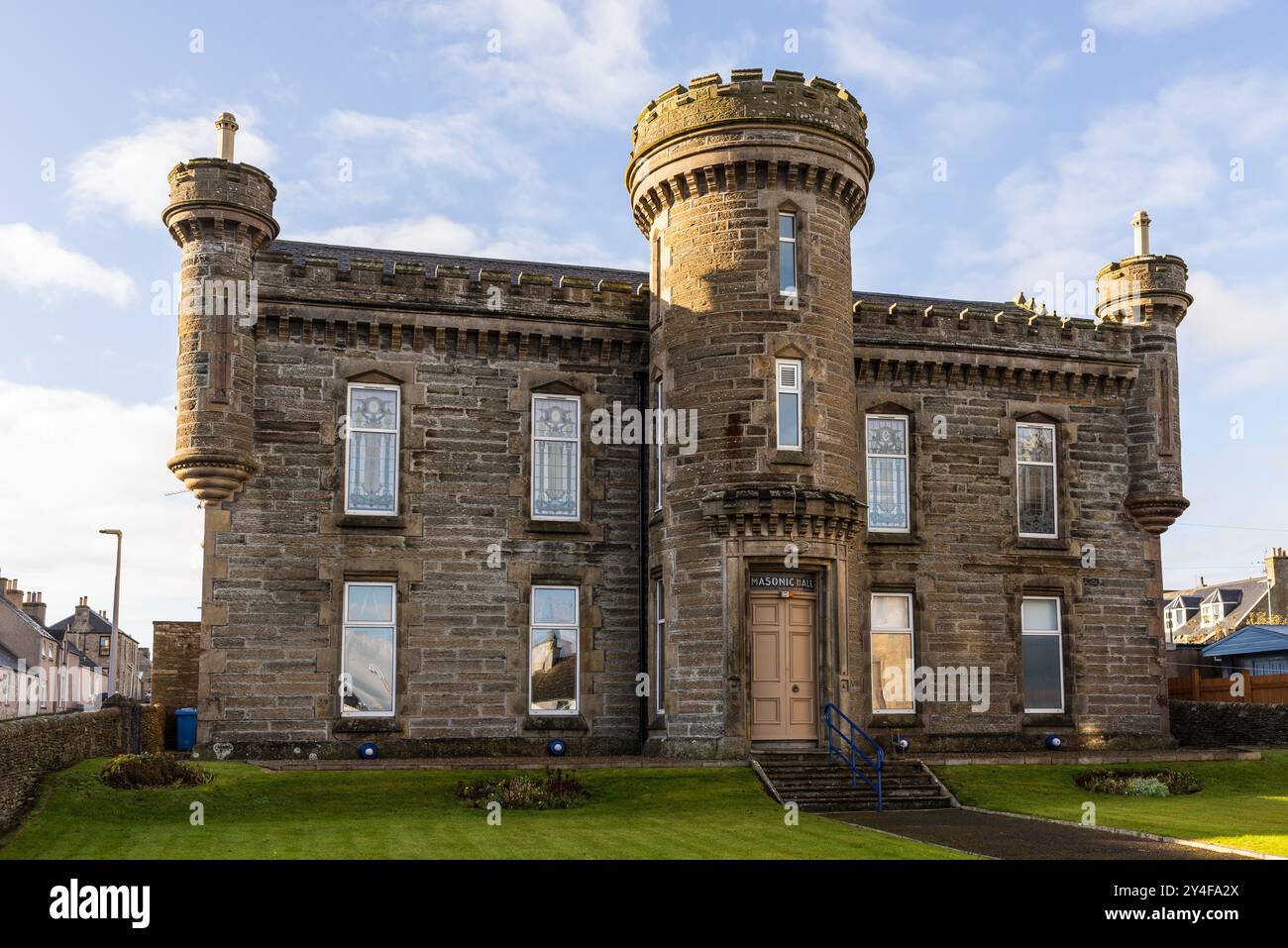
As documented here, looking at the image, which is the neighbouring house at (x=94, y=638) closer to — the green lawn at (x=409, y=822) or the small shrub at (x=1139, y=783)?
the green lawn at (x=409, y=822)

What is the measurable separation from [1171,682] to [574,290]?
754 inches

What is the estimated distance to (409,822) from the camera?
17250mm

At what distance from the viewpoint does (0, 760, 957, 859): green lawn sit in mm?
14672

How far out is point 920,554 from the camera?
26.4m

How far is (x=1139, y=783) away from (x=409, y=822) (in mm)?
A: 12814

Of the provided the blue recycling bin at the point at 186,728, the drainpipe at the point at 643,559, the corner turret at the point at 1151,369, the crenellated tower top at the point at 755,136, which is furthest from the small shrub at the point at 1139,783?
the blue recycling bin at the point at 186,728

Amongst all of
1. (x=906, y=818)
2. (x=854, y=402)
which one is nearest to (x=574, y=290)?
(x=854, y=402)

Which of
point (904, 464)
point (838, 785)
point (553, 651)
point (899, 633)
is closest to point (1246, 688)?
point (899, 633)

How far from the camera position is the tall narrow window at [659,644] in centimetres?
2381

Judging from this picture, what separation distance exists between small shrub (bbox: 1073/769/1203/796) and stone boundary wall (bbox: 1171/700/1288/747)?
628cm

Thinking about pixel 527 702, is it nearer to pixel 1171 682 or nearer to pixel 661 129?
pixel 661 129

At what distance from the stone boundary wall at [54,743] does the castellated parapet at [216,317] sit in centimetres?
451

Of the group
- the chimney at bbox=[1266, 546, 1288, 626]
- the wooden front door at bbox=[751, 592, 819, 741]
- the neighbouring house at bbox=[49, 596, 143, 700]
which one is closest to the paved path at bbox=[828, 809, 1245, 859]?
the wooden front door at bbox=[751, 592, 819, 741]

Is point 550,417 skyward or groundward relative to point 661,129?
groundward
